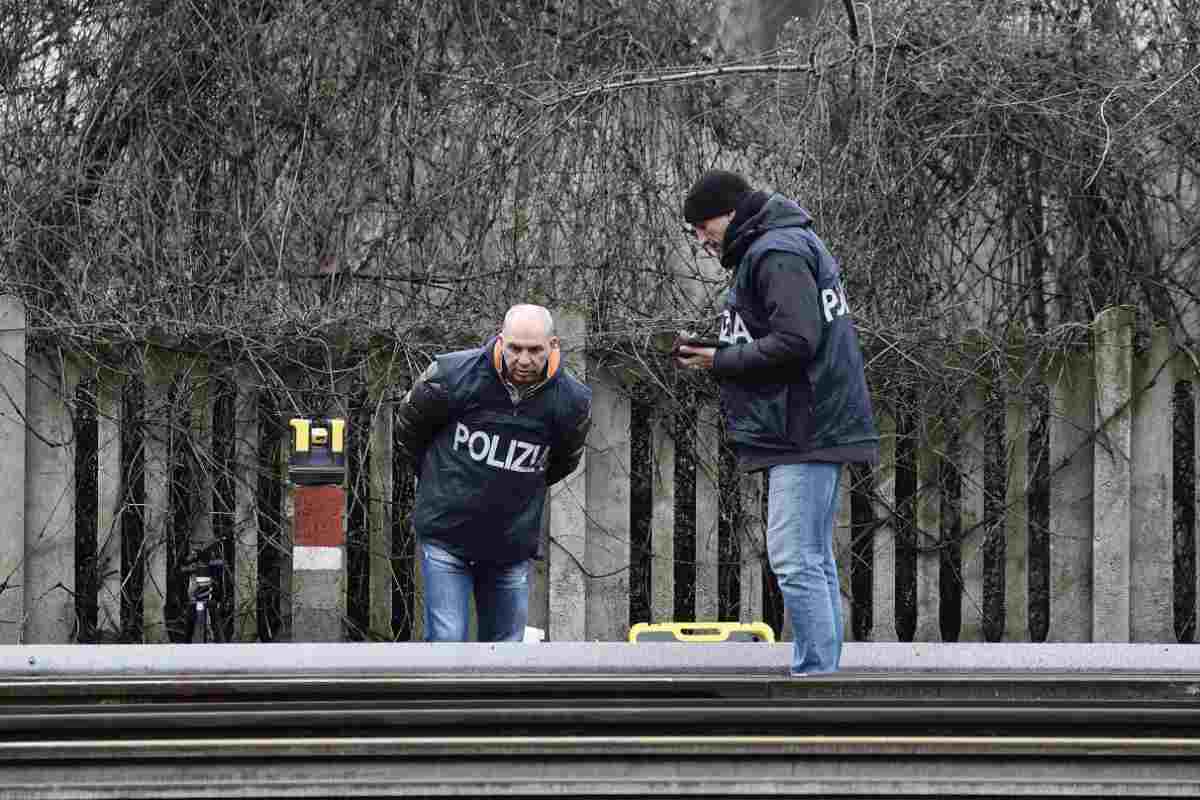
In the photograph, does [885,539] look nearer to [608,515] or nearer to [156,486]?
[608,515]

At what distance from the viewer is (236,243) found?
8242mm

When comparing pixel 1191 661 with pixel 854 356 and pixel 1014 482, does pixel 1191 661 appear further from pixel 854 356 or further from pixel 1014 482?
pixel 1014 482

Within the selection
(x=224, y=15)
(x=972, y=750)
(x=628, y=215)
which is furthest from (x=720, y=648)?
(x=224, y=15)

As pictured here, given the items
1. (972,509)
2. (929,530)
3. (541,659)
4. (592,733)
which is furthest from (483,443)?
(972,509)

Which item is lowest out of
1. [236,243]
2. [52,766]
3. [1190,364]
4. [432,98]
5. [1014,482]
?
[52,766]

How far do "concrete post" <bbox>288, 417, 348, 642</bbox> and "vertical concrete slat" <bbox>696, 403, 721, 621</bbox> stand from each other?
1.37 metres

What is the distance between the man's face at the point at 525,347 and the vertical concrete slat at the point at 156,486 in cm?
204

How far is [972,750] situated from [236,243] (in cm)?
491

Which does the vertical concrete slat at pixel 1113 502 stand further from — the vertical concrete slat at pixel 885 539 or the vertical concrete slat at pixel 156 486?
the vertical concrete slat at pixel 156 486

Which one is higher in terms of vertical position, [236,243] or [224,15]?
[224,15]

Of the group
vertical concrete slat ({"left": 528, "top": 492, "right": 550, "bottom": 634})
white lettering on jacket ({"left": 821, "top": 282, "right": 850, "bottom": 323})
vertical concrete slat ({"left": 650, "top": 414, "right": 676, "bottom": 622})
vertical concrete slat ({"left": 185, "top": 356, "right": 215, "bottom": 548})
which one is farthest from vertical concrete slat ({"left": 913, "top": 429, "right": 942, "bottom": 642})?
vertical concrete slat ({"left": 185, "top": 356, "right": 215, "bottom": 548})

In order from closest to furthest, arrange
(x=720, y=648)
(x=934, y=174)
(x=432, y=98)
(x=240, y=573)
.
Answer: (x=720, y=648), (x=240, y=573), (x=934, y=174), (x=432, y=98)

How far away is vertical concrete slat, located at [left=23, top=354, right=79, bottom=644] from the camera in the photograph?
6.96 metres

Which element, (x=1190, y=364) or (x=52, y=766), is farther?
(x=1190, y=364)
